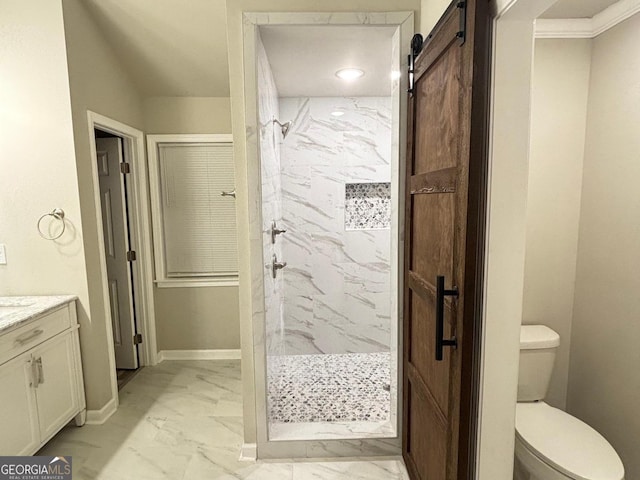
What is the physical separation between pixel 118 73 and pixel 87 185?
0.99 m

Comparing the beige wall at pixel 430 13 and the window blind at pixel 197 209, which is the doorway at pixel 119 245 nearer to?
the window blind at pixel 197 209

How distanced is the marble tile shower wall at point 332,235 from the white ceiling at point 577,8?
1479 mm

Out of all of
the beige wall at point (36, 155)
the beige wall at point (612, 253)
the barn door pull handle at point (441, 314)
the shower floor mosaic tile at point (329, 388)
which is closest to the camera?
the barn door pull handle at point (441, 314)

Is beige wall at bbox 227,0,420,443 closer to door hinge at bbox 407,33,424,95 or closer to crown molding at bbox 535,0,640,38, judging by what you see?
door hinge at bbox 407,33,424,95

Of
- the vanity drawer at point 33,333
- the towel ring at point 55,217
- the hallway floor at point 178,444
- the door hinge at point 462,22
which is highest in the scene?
the door hinge at point 462,22

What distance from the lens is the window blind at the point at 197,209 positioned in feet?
10.5

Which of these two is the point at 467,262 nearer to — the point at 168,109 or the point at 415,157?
the point at 415,157

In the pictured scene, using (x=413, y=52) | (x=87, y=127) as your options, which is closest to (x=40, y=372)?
(x=87, y=127)

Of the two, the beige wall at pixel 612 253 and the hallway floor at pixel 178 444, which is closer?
the beige wall at pixel 612 253

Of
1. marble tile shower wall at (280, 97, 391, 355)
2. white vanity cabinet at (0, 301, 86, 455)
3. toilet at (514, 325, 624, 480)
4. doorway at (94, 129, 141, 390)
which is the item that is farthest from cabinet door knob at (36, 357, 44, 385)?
toilet at (514, 325, 624, 480)

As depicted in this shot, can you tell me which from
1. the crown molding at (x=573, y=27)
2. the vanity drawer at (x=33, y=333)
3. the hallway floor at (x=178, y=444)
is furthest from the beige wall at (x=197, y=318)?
the crown molding at (x=573, y=27)

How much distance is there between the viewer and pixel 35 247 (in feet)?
7.53

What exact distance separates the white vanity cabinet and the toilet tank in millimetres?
2656

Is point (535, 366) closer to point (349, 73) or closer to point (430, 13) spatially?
point (430, 13)
